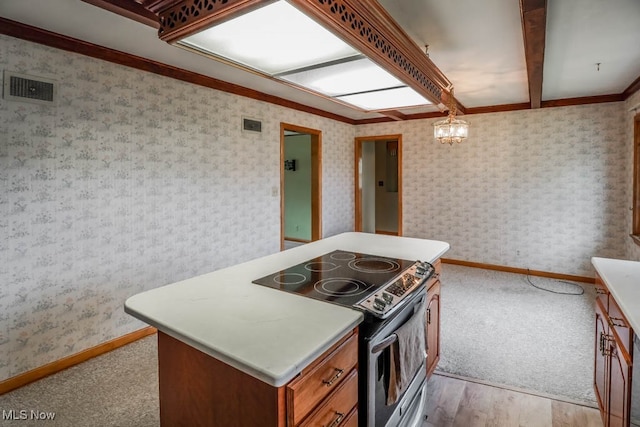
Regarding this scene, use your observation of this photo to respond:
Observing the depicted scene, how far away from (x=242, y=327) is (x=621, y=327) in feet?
5.09

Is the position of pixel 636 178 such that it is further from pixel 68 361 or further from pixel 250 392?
pixel 68 361

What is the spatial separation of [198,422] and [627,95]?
5352mm

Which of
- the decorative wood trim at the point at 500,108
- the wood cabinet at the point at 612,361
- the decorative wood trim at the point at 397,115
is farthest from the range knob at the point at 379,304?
the decorative wood trim at the point at 500,108

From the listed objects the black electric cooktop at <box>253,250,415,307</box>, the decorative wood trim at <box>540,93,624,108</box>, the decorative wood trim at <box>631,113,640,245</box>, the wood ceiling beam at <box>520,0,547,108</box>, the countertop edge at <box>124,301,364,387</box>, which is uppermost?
the decorative wood trim at <box>540,93,624,108</box>

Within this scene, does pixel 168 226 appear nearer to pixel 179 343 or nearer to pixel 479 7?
pixel 179 343

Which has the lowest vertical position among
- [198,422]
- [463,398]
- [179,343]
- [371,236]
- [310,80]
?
[463,398]

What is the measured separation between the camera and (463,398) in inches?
85.9

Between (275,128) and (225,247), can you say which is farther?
(275,128)

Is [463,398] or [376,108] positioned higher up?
[376,108]

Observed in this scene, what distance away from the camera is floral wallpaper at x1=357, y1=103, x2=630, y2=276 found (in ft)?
14.1

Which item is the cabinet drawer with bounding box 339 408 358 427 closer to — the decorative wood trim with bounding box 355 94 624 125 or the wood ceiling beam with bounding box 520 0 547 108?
the wood ceiling beam with bounding box 520 0 547 108

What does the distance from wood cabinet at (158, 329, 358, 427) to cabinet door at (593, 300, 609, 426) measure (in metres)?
1.33

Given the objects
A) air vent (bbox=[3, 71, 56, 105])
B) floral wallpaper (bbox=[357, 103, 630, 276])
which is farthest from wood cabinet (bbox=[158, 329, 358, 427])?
floral wallpaper (bbox=[357, 103, 630, 276])

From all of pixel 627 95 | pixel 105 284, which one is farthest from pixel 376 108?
pixel 627 95
